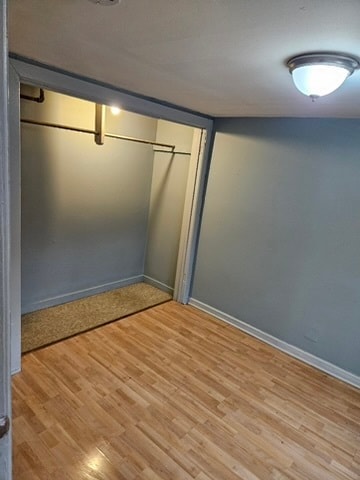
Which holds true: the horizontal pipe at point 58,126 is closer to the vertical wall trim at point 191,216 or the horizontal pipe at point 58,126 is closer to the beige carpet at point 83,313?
the vertical wall trim at point 191,216

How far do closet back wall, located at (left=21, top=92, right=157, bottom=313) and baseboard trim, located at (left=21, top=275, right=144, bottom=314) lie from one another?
0.01 metres

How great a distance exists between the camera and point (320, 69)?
51.5 inches

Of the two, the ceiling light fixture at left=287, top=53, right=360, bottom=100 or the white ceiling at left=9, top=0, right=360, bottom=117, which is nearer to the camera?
the white ceiling at left=9, top=0, right=360, bottom=117

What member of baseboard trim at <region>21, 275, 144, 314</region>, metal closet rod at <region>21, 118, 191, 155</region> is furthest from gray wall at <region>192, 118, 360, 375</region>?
Answer: baseboard trim at <region>21, 275, 144, 314</region>

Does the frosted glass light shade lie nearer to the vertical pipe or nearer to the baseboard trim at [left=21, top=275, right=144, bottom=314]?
the vertical pipe

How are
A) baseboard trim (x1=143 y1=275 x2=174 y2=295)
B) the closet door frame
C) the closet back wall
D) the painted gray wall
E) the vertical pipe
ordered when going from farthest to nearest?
baseboard trim (x1=143 y1=275 x2=174 y2=295) < the painted gray wall < the vertical pipe < the closet back wall < the closet door frame

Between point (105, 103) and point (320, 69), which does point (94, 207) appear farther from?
point (320, 69)

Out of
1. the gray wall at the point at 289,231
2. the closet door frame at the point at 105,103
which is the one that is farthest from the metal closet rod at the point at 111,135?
the gray wall at the point at 289,231

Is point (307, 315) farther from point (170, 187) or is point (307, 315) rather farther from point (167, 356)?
point (170, 187)

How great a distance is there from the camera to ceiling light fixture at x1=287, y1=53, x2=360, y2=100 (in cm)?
127

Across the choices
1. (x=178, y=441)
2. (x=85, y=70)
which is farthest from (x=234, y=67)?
(x=178, y=441)

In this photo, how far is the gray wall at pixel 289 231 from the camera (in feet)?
8.40

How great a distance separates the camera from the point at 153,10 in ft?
3.39

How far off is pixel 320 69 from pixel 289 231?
1726 mm
